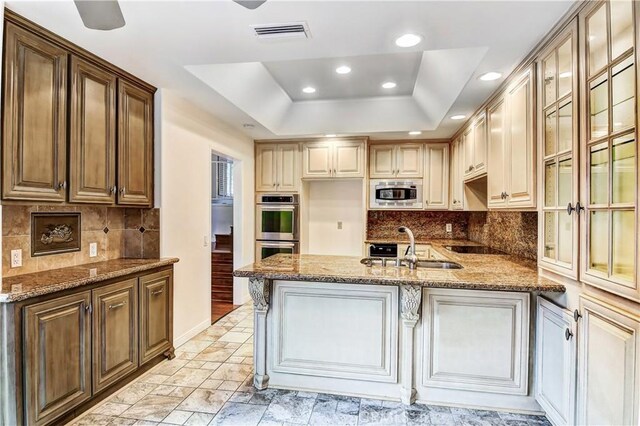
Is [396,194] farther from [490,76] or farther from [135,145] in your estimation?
[135,145]

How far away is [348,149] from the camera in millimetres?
5250

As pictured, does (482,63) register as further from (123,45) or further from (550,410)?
(123,45)

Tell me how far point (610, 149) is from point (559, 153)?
453 millimetres

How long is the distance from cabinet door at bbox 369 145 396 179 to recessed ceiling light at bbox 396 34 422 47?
3052mm

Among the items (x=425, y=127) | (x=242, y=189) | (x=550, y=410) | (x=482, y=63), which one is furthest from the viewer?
(x=242, y=189)

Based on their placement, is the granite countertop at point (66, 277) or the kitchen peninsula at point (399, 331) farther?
the kitchen peninsula at point (399, 331)

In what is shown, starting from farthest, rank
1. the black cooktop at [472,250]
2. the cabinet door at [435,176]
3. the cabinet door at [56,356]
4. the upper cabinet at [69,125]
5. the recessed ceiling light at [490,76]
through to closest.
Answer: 1. the cabinet door at [435,176]
2. the black cooktop at [472,250]
3. the recessed ceiling light at [490,76]
4. the upper cabinet at [69,125]
5. the cabinet door at [56,356]

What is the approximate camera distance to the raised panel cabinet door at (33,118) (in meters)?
2.02

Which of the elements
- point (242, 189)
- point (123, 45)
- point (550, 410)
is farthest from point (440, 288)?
point (242, 189)

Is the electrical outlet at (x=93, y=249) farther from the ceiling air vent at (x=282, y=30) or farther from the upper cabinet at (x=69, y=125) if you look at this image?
the ceiling air vent at (x=282, y=30)

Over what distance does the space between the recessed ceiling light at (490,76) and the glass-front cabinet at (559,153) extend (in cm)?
45

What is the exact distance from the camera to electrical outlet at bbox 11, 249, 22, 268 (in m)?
2.29

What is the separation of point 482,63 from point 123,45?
252cm

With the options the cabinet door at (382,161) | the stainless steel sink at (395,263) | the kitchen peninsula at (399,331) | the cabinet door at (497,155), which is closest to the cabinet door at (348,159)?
the cabinet door at (382,161)
